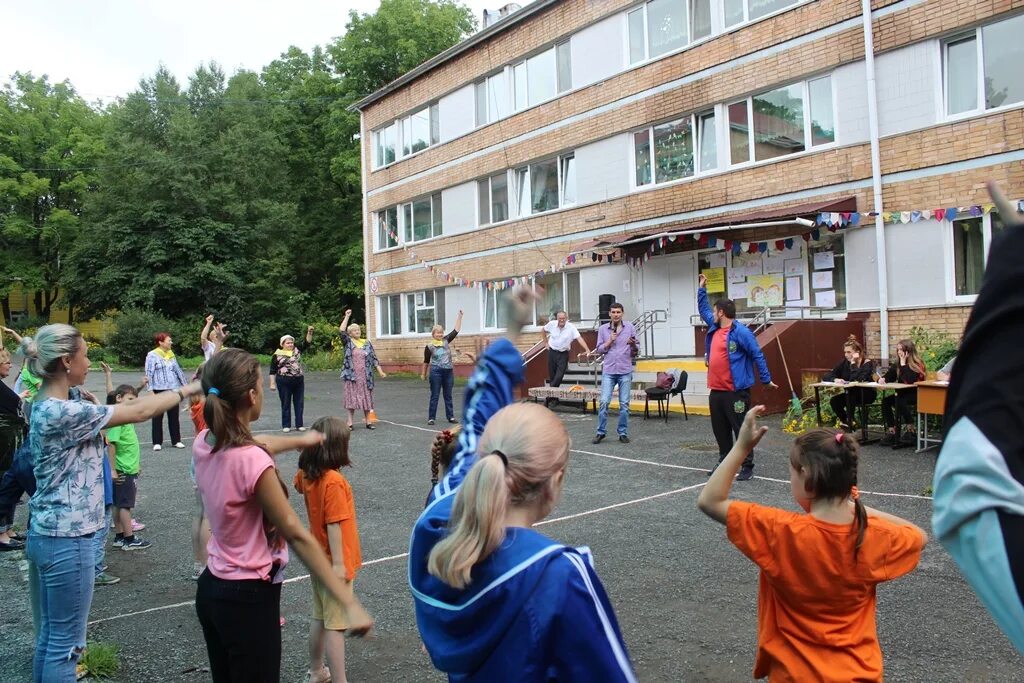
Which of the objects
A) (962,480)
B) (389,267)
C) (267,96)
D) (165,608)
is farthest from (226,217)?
(962,480)

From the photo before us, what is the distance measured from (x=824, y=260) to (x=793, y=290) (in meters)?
0.93

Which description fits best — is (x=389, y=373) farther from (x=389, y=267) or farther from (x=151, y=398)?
(x=151, y=398)

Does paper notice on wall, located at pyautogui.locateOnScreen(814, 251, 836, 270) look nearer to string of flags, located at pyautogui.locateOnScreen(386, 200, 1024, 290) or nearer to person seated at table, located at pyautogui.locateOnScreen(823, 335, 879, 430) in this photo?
string of flags, located at pyautogui.locateOnScreen(386, 200, 1024, 290)

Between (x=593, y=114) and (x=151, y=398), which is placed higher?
(x=593, y=114)

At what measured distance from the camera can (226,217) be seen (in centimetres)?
4028

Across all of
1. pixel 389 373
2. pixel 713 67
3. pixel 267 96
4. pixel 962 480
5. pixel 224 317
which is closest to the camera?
pixel 962 480

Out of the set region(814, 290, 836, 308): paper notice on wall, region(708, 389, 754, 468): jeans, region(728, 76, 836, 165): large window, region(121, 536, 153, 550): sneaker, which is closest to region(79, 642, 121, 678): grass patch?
region(121, 536, 153, 550): sneaker

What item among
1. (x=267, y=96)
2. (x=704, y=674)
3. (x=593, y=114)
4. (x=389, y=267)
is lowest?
(x=704, y=674)

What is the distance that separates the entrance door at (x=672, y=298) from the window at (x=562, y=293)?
2.80m

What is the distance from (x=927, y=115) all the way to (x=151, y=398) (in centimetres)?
1510

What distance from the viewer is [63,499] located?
367 cm

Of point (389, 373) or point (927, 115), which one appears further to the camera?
point (389, 373)

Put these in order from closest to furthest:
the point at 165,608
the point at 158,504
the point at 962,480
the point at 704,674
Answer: the point at 962,480 → the point at 704,674 → the point at 165,608 → the point at 158,504

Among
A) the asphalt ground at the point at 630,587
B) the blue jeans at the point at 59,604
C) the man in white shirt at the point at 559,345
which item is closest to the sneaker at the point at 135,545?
the asphalt ground at the point at 630,587
